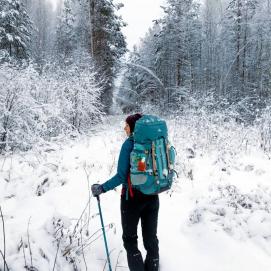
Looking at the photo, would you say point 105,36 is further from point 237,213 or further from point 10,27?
point 237,213

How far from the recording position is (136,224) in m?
3.64

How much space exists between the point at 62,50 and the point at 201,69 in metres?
15.6

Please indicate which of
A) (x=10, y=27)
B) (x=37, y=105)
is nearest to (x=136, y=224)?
(x=37, y=105)

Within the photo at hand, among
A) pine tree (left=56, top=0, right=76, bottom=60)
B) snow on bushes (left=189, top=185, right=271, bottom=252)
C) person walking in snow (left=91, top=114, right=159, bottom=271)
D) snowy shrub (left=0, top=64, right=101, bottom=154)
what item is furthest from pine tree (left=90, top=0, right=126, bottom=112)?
person walking in snow (left=91, top=114, right=159, bottom=271)

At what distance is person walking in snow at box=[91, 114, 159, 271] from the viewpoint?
11.4 ft

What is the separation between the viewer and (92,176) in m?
7.10

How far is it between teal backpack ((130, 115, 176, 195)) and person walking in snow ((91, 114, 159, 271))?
118 millimetres

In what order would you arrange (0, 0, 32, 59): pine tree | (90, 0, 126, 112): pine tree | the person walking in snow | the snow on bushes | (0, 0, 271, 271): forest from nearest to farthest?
the person walking in snow → (0, 0, 271, 271): forest → the snow on bushes → (0, 0, 32, 59): pine tree → (90, 0, 126, 112): pine tree

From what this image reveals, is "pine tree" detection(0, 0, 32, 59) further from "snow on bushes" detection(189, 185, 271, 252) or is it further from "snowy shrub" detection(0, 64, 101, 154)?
"snow on bushes" detection(189, 185, 271, 252)

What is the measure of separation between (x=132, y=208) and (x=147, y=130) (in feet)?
2.65

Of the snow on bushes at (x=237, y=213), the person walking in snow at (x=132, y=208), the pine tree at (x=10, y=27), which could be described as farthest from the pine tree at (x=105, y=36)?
the person walking in snow at (x=132, y=208)

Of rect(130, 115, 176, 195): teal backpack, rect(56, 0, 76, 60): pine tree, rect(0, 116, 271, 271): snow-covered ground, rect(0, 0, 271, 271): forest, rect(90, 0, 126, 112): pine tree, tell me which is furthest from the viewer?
rect(56, 0, 76, 60): pine tree

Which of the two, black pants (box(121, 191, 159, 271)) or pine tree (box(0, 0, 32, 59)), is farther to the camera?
pine tree (box(0, 0, 32, 59))

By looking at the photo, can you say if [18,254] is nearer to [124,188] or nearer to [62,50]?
[124,188]
